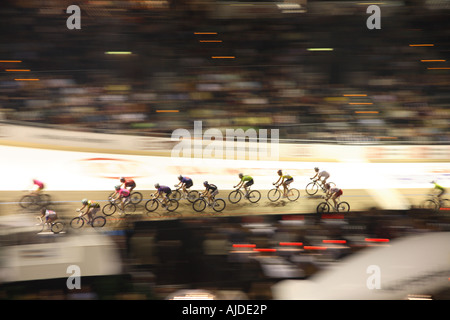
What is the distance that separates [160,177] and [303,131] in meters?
3.20

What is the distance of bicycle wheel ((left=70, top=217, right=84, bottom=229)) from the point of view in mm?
7219

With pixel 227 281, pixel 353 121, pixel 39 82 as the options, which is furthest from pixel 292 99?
pixel 39 82

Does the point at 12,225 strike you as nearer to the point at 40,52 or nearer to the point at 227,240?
the point at 227,240

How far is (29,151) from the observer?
8805mm

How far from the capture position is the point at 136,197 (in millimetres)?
7945

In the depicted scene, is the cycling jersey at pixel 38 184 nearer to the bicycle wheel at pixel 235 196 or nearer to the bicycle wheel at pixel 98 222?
the bicycle wheel at pixel 98 222

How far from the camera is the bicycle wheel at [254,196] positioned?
27.8 ft

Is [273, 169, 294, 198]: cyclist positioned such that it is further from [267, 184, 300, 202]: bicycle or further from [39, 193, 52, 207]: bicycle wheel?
[39, 193, 52, 207]: bicycle wheel

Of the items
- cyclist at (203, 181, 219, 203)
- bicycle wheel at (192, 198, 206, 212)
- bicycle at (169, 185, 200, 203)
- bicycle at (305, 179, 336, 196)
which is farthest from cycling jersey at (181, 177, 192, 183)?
bicycle at (305, 179, 336, 196)

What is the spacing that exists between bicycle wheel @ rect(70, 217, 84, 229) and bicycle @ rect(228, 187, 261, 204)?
9.14 feet

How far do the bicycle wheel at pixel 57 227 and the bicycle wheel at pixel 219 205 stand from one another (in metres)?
2.70

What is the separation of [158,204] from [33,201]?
2.30 meters

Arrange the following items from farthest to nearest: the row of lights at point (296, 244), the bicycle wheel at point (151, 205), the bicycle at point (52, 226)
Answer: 1. the bicycle wheel at point (151, 205)
2. the bicycle at point (52, 226)
3. the row of lights at point (296, 244)

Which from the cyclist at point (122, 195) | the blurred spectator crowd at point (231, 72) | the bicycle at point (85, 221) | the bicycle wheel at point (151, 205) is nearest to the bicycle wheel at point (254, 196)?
the blurred spectator crowd at point (231, 72)
